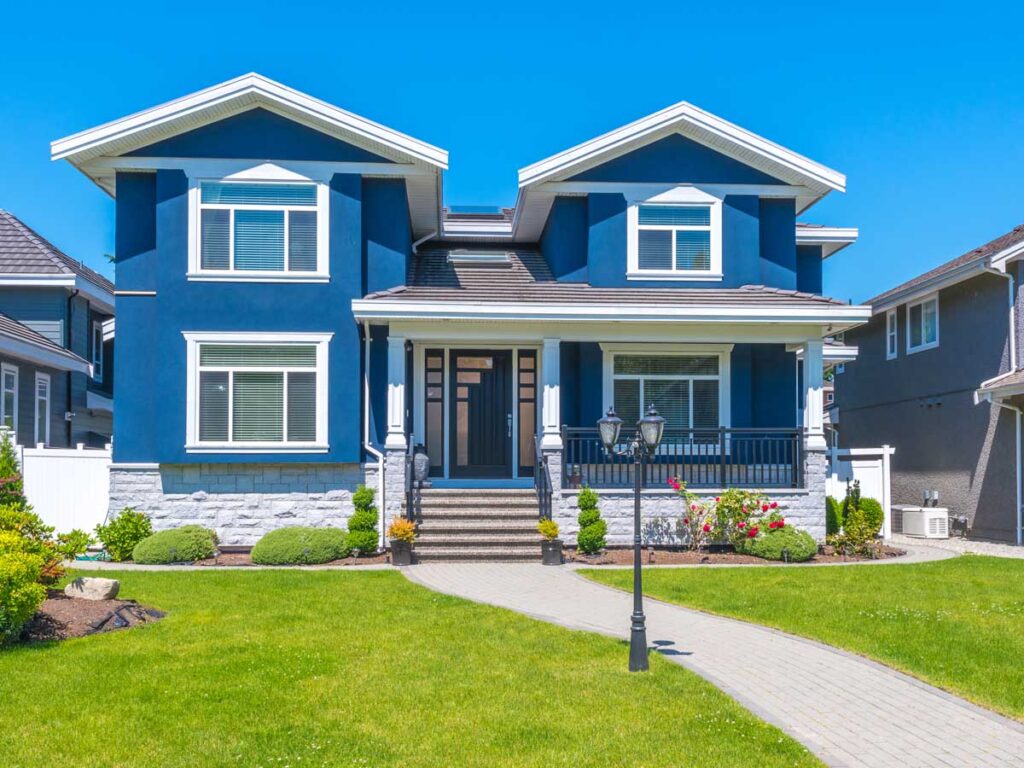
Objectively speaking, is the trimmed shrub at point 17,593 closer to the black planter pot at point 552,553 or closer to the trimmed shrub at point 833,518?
the black planter pot at point 552,553

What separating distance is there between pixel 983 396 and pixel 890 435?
16.7 ft

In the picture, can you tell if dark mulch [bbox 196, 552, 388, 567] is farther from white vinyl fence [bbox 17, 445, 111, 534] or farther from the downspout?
white vinyl fence [bbox 17, 445, 111, 534]

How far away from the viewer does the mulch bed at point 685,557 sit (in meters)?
14.6

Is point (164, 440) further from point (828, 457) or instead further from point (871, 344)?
point (871, 344)

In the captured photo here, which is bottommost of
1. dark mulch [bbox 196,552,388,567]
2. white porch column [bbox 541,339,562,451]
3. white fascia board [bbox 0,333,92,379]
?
dark mulch [bbox 196,552,388,567]

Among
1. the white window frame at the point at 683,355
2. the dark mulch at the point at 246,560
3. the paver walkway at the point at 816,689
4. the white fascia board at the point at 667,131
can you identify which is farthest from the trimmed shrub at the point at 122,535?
the white fascia board at the point at 667,131

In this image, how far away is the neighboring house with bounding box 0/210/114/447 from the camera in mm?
20891

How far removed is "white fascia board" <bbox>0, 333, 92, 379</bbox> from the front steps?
8623 millimetres

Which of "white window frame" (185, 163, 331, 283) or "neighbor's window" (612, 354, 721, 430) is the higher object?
"white window frame" (185, 163, 331, 283)

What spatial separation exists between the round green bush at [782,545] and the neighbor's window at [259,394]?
7.17 meters

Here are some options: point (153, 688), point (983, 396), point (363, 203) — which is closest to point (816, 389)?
point (983, 396)

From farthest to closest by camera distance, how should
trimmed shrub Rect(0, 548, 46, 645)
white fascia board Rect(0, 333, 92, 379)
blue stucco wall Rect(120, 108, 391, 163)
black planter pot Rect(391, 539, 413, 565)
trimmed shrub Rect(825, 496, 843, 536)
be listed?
white fascia board Rect(0, 333, 92, 379), trimmed shrub Rect(825, 496, 843, 536), blue stucco wall Rect(120, 108, 391, 163), black planter pot Rect(391, 539, 413, 565), trimmed shrub Rect(0, 548, 46, 645)

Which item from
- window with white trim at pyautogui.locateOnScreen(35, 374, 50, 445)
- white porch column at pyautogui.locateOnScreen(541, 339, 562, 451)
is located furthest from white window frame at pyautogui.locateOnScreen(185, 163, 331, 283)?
window with white trim at pyautogui.locateOnScreen(35, 374, 50, 445)

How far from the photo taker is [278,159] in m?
16.0
